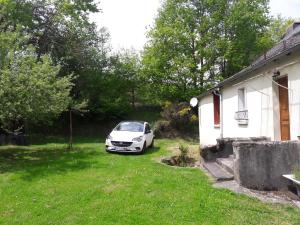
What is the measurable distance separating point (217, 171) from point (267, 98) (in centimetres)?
263

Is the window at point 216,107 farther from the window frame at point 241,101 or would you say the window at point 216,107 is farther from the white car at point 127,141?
the window frame at point 241,101

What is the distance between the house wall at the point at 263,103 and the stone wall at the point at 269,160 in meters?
0.71

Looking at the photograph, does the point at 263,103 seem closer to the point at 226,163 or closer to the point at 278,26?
the point at 226,163

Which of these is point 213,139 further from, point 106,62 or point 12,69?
point 106,62

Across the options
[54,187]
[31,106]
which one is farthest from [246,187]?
[31,106]

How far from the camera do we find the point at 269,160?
741 centimetres

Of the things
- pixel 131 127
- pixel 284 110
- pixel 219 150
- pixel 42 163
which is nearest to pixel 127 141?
pixel 131 127

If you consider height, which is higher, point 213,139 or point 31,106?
point 31,106

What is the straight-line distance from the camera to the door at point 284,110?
28.7ft

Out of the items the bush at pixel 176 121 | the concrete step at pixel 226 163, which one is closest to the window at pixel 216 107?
the bush at pixel 176 121

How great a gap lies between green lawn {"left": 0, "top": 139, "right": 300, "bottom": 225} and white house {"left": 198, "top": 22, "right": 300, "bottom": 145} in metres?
2.49

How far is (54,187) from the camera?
808 centimetres

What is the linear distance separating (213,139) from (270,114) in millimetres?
7017

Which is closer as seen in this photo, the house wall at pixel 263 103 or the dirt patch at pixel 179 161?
the house wall at pixel 263 103
